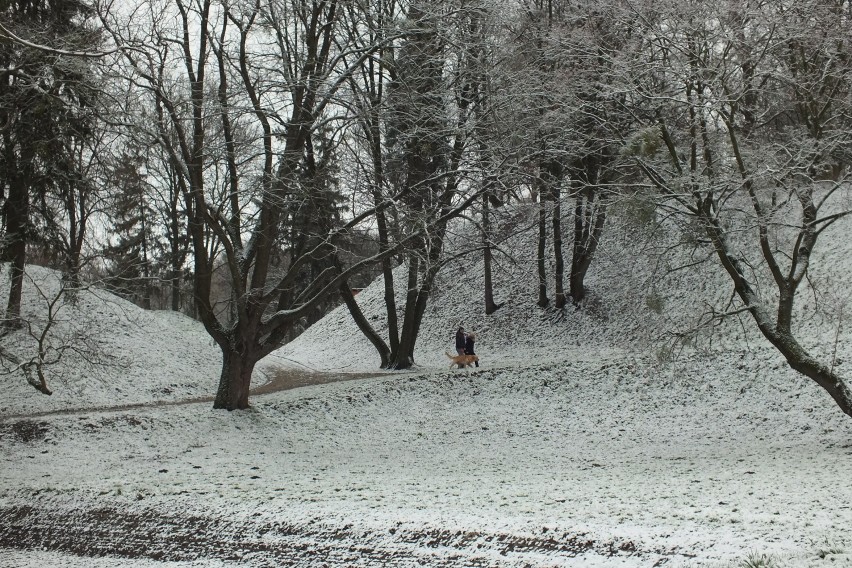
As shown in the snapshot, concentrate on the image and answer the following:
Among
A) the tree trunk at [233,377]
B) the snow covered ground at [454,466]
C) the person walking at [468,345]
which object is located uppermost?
the person walking at [468,345]

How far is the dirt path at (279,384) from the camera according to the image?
15.5 metres

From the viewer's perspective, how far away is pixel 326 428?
14.2 m

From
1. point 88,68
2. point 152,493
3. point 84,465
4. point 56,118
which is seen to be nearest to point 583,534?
point 152,493

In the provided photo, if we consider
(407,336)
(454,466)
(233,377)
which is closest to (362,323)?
(407,336)

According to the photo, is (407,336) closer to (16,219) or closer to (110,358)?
(110,358)

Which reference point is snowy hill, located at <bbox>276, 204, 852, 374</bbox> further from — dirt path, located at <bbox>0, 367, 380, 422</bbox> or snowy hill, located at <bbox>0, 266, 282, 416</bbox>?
snowy hill, located at <bbox>0, 266, 282, 416</bbox>

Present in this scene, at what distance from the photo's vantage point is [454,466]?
35.5 ft

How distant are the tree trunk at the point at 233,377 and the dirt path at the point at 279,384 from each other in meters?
2.42

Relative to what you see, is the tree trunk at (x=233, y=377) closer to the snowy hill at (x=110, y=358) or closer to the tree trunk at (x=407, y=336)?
the snowy hill at (x=110, y=358)

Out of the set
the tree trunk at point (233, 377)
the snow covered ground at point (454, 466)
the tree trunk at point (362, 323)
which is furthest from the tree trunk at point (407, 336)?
the tree trunk at point (233, 377)

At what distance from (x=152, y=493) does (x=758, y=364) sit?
12.2 m

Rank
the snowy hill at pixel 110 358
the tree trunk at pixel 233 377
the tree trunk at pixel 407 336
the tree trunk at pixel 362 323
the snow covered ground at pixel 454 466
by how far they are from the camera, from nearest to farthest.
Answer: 1. the snow covered ground at pixel 454 466
2. the tree trunk at pixel 233 377
3. the snowy hill at pixel 110 358
4. the tree trunk at pixel 407 336
5. the tree trunk at pixel 362 323

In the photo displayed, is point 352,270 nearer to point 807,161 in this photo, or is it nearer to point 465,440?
point 465,440

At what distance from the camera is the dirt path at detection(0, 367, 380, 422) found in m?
15.5
